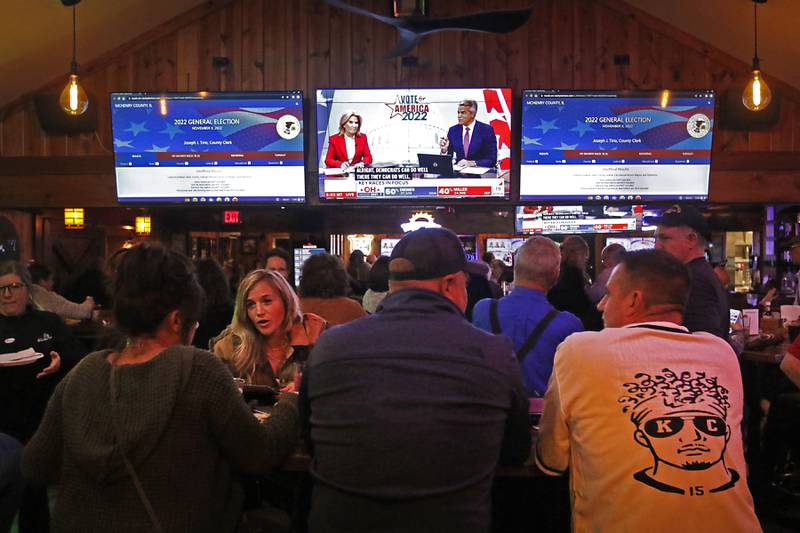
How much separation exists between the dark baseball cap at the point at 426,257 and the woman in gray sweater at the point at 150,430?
0.54 m

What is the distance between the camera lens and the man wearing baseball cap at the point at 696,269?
3.23 meters

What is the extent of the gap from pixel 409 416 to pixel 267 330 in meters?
1.76

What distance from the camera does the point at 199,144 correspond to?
570 cm

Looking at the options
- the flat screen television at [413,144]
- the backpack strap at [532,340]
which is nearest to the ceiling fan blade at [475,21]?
the flat screen television at [413,144]

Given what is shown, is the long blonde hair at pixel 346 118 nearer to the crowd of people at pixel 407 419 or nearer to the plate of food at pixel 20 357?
the plate of food at pixel 20 357

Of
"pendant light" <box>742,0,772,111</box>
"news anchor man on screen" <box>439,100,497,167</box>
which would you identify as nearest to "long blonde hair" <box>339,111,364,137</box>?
"news anchor man on screen" <box>439,100,497,167</box>

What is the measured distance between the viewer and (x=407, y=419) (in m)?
1.52

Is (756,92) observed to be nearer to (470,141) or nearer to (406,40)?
(470,141)

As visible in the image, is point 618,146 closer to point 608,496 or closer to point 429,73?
point 429,73

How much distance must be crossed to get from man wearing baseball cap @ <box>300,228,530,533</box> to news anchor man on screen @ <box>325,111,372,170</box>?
4.13 meters

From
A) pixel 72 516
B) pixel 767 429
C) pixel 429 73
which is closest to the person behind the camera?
pixel 72 516

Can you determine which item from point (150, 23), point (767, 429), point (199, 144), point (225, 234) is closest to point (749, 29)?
point (767, 429)

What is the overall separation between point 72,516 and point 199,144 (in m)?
4.53

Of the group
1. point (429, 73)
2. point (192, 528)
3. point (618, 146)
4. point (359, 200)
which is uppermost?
point (429, 73)
